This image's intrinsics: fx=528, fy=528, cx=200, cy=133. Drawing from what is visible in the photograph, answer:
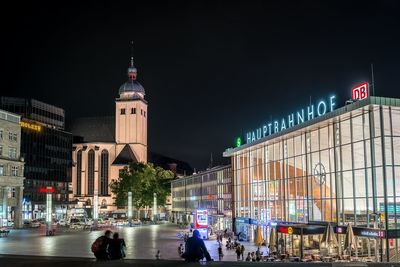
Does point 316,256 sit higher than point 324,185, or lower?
lower

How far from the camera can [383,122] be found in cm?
3869

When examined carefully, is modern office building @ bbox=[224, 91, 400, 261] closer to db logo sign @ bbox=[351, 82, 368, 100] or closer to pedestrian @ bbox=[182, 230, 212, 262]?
db logo sign @ bbox=[351, 82, 368, 100]

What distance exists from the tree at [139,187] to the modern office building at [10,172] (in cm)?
4267

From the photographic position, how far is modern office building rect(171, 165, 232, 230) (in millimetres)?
87188

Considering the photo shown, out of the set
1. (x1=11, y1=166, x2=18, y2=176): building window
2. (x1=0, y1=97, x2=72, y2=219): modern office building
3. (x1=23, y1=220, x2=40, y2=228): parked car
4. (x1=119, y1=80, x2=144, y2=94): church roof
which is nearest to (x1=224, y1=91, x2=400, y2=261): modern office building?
(x1=11, y1=166, x2=18, y2=176): building window

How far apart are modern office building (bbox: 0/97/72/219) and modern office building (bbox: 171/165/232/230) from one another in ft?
96.4

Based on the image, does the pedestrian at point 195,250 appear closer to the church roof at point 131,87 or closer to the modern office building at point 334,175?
the modern office building at point 334,175

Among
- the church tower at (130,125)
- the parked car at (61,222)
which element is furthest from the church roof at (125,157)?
the parked car at (61,222)

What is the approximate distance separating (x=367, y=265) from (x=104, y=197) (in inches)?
5856

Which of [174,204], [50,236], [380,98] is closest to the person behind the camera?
[380,98]

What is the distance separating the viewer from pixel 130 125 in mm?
170125

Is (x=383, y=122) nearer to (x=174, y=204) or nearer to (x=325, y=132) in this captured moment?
(x=325, y=132)

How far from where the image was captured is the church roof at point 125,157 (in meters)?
164

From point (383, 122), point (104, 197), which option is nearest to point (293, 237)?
point (383, 122)
